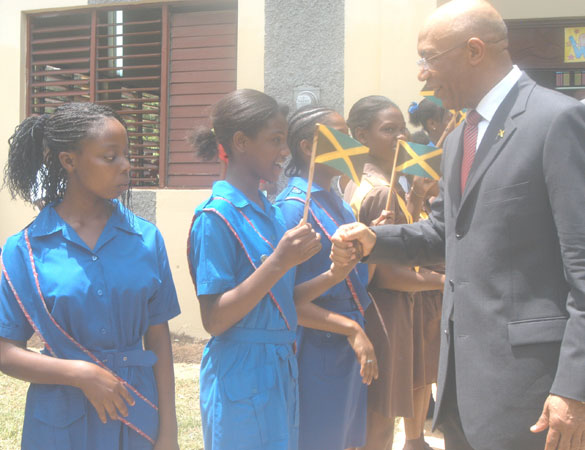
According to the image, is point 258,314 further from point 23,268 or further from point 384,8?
point 384,8

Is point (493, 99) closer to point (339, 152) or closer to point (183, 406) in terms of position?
point (339, 152)

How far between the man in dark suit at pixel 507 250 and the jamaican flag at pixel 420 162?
2.41 ft

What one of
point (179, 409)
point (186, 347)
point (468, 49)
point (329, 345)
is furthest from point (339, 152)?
point (186, 347)

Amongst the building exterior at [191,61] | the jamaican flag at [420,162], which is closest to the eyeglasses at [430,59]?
the jamaican flag at [420,162]

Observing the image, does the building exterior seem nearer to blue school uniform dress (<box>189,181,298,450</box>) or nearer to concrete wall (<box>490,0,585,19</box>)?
concrete wall (<box>490,0,585,19</box>)

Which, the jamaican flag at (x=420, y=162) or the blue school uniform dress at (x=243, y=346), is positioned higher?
the jamaican flag at (x=420, y=162)

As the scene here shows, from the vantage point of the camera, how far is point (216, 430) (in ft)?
7.81

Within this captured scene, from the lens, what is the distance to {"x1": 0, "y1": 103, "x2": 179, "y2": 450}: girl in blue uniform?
210cm

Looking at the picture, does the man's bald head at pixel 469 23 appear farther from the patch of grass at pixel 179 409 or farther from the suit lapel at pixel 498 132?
the patch of grass at pixel 179 409

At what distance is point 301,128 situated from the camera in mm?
3189

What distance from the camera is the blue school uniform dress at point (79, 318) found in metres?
2.11

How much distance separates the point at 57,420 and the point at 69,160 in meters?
0.86

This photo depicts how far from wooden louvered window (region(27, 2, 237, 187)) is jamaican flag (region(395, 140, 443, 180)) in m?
3.81

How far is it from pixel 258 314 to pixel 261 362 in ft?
0.56
